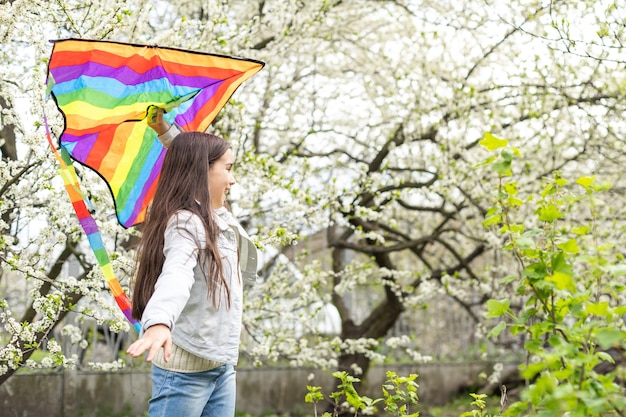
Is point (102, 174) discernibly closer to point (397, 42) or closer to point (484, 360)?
point (397, 42)

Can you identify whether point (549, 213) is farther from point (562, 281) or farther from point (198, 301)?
point (198, 301)

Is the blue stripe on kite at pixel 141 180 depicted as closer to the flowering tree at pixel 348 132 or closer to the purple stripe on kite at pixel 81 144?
the purple stripe on kite at pixel 81 144

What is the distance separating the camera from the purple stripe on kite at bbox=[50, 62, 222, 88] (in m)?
3.15

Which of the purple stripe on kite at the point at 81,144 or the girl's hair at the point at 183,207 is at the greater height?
the purple stripe on kite at the point at 81,144

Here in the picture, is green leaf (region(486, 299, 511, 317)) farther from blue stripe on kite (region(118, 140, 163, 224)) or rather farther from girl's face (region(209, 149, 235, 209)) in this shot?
blue stripe on kite (region(118, 140, 163, 224))

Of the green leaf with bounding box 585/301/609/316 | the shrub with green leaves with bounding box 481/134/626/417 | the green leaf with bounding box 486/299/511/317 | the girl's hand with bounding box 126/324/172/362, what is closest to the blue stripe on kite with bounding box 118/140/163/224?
the girl's hand with bounding box 126/324/172/362

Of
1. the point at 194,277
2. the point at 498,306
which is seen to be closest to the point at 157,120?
the point at 194,277

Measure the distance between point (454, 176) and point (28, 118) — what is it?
13.3 ft

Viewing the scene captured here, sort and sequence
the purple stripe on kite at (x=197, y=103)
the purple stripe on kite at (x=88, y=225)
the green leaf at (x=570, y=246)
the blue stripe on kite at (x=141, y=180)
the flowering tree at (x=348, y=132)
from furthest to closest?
the flowering tree at (x=348, y=132) < the purple stripe on kite at (x=197, y=103) < the blue stripe on kite at (x=141, y=180) < the purple stripe on kite at (x=88, y=225) < the green leaf at (x=570, y=246)

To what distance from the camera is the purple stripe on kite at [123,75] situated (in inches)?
124

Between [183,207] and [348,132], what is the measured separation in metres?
6.81

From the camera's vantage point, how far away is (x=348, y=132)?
9359 mm

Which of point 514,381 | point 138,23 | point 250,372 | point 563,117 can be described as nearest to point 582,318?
point 138,23

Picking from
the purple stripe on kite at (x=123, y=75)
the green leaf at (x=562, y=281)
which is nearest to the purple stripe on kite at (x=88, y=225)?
the purple stripe on kite at (x=123, y=75)
